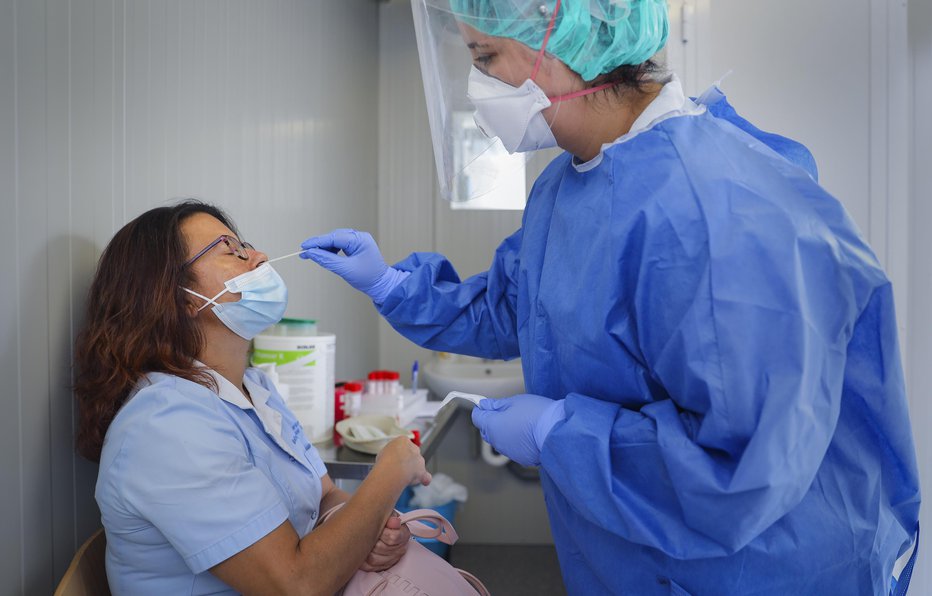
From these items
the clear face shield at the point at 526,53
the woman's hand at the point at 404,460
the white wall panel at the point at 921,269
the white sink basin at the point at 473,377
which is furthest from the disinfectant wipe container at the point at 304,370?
the white wall panel at the point at 921,269

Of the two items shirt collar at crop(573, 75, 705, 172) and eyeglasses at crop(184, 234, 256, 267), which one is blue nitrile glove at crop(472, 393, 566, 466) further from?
eyeglasses at crop(184, 234, 256, 267)

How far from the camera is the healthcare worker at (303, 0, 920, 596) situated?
34.4 inches

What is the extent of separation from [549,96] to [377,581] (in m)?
0.91

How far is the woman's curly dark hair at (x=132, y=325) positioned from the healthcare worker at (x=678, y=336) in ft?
1.91

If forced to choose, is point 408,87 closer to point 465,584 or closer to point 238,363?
point 238,363

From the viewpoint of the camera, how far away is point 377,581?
4.19 feet

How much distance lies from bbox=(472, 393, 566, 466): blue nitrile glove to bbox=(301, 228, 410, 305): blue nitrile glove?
0.46 metres

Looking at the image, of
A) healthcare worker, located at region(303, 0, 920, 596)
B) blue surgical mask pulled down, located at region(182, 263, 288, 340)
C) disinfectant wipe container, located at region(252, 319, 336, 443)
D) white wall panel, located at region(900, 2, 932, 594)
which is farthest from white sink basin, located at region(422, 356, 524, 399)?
healthcare worker, located at region(303, 0, 920, 596)

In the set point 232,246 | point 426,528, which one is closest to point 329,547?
point 426,528

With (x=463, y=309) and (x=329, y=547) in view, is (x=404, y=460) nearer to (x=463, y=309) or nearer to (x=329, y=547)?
(x=329, y=547)

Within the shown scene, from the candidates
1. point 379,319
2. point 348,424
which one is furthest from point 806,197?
point 379,319

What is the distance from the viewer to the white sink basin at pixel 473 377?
306cm

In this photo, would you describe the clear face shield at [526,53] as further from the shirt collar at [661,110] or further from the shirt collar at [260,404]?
the shirt collar at [260,404]

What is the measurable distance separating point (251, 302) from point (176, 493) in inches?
16.7
